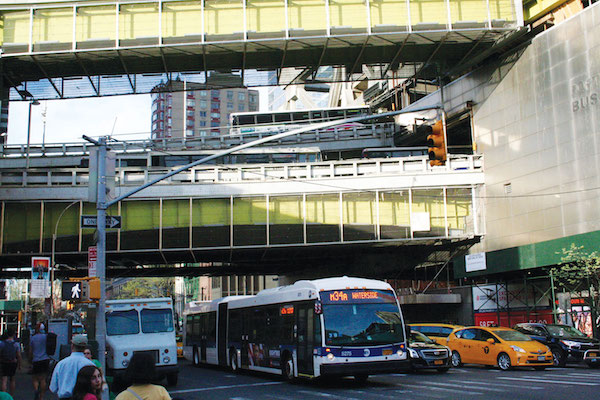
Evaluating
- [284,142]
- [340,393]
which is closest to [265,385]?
[340,393]

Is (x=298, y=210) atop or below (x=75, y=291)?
atop

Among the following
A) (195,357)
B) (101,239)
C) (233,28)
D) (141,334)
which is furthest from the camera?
(233,28)

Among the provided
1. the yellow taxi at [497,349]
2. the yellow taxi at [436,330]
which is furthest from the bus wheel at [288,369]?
the yellow taxi at [436,330]

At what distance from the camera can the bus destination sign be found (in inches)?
719

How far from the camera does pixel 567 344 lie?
2400cm

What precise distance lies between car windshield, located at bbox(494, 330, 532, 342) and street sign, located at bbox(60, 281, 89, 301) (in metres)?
14.5

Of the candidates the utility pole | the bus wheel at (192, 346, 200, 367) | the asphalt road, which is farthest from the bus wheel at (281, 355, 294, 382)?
the bus wheel at (192, 346, 200, 367)

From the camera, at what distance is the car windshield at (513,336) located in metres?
22.9

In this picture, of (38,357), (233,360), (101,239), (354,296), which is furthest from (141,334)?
(354,296)

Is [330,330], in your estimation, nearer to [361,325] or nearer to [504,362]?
[361,325]

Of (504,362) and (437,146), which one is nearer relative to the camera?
(437,146)

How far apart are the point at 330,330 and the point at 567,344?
1094 centimetres

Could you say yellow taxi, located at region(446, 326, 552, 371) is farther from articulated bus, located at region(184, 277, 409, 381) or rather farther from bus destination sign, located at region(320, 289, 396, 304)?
bus destination sign, located at region(320, 289, 396, 304)

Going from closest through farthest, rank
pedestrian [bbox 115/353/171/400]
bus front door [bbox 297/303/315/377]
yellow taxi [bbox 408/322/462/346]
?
pedestrian [bbox 115/353/171/400], bus front door [bbox 297/303/315/377], yellow taxi [bbox 408/322/462/346]
